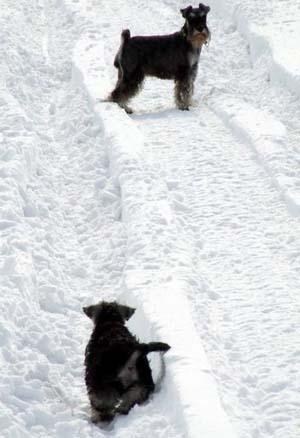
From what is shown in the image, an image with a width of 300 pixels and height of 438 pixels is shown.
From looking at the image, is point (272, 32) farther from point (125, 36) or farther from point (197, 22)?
point (125, 36)

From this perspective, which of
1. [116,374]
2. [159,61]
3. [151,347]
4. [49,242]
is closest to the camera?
[116,374]

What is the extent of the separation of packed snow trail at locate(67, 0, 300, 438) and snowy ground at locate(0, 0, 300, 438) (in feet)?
0.07

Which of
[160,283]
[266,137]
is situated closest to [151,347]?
[160,283]

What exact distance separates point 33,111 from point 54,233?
4652 mm

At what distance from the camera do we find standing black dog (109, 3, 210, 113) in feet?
43.8

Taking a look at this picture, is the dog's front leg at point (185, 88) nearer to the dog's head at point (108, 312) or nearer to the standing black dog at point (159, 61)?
the standing black dog at point (159, 61)

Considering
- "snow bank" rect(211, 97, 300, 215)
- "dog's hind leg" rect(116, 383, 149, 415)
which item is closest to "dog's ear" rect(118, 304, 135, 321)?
"dog's hind leg" rect(116, 383, 149, 415)

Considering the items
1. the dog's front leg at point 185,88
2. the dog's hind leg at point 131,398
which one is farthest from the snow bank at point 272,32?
the dog's hind leg at point 131,398

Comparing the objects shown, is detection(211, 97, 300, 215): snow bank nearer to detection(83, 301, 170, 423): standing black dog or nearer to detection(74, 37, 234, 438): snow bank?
detection(74, 37, 234, 438): snow bank

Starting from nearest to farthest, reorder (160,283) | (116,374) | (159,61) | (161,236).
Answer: (116,374) → (160,283) → (161,236) → (159,61)

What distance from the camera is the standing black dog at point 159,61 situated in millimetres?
13359

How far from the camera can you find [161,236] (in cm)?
901

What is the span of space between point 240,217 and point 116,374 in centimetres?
419

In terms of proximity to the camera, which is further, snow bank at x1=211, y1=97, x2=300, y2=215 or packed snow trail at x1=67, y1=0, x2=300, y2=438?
snow bank at x1=211, y1=97, x2=300, y2=215
